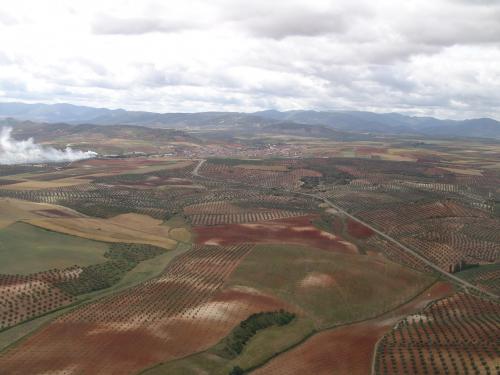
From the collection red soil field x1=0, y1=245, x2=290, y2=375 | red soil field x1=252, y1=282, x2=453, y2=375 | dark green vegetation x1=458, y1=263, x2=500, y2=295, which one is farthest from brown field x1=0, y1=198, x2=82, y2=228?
dark green vegetation x1=458, y1=263, x2=500, y2=295

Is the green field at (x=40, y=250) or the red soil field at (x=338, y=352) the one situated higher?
the green field at (x=40, y=250)

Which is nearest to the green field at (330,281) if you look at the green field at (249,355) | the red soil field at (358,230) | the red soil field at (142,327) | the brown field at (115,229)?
the red soil field at (142,327)

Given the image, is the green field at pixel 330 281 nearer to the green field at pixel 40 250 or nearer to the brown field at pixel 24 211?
the green field at pixel 40 250

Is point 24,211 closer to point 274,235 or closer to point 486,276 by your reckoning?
point 274,235

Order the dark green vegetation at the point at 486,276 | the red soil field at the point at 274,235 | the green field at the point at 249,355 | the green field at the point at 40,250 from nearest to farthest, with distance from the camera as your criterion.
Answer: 1. the green field at the point at 249,355
2. the green field at the point at 40,250
3. the dark green vegetation at the point at 486,276
4. the red soil field at the point at 274,235

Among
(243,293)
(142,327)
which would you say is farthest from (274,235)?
(142,327)

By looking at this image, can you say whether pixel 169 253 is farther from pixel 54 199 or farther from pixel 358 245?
pixel 54 199
